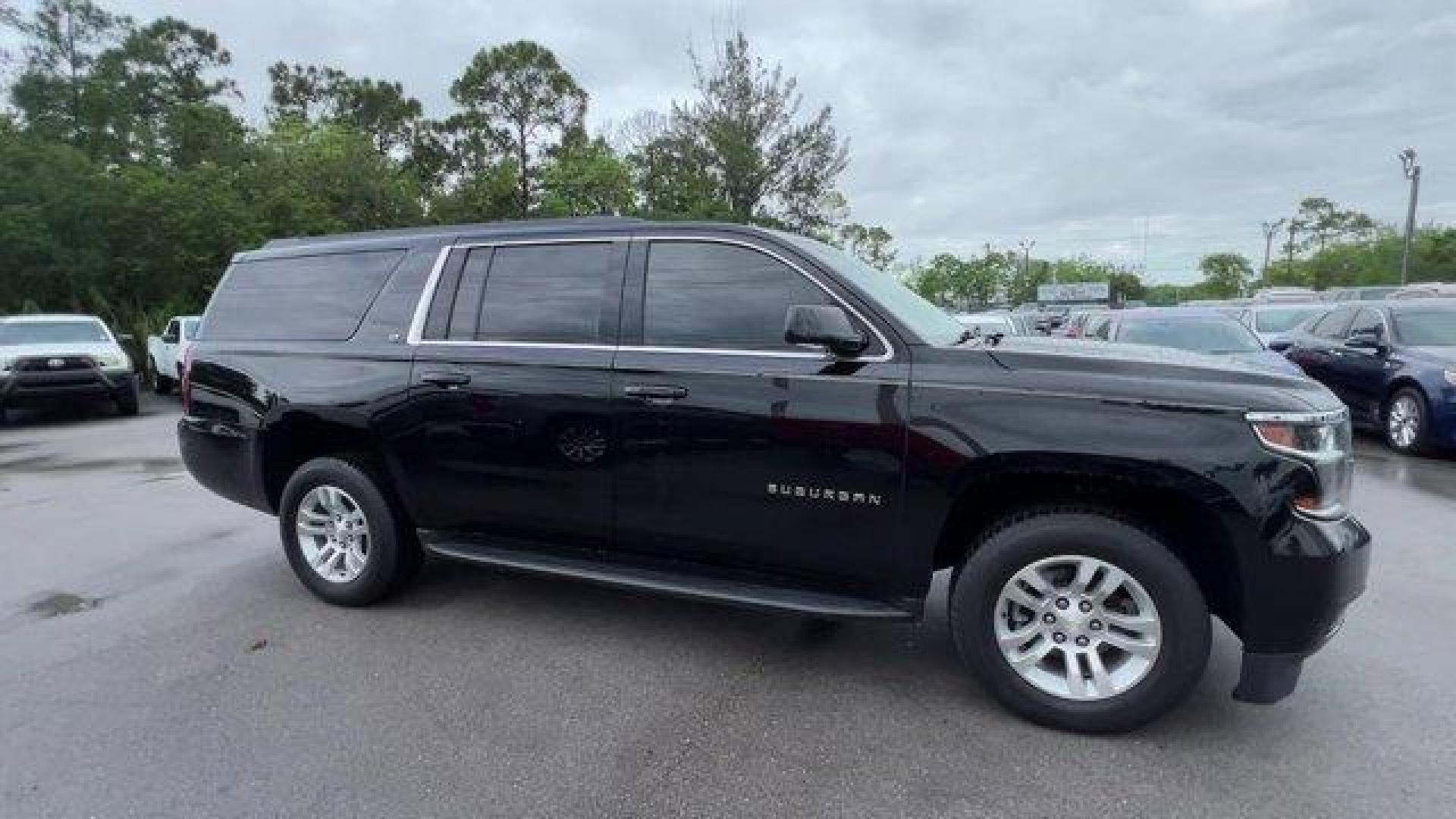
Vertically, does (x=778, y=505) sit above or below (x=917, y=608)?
above

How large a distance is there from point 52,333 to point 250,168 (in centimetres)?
1389

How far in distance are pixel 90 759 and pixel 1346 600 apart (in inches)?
178

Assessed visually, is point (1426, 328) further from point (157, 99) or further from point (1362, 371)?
point (157, 99)

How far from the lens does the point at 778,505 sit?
361cm

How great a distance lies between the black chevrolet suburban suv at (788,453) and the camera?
310 cm

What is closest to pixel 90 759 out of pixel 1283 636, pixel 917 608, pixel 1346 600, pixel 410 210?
pixel 917 608

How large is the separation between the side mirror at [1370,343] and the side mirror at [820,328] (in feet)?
29.3

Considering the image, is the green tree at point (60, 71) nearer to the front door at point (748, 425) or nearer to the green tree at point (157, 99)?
the green tree at point (157, 99)

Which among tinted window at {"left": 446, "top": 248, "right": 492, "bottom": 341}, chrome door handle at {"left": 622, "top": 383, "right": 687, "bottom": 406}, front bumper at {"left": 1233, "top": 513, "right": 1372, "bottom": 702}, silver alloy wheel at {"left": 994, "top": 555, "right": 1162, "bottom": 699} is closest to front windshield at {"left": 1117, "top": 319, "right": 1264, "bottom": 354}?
front bumper at {"left": 1233, "top": 513, "right": 1372, "bottom": 702}

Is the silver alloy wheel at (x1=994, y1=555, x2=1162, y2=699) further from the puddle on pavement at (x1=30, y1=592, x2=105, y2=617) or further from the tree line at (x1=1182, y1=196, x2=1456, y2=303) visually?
the tree line at (x1=1182, y1=196, x2=1456, y2=303)

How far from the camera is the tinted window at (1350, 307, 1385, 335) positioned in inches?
390

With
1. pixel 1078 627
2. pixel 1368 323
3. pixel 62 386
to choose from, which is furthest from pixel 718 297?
pixel 62 386

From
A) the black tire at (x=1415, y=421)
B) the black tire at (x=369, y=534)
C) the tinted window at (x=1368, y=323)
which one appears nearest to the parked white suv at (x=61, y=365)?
the black tire at (x=369, y=534)

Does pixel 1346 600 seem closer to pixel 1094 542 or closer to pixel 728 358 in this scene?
pixel 1094 542
